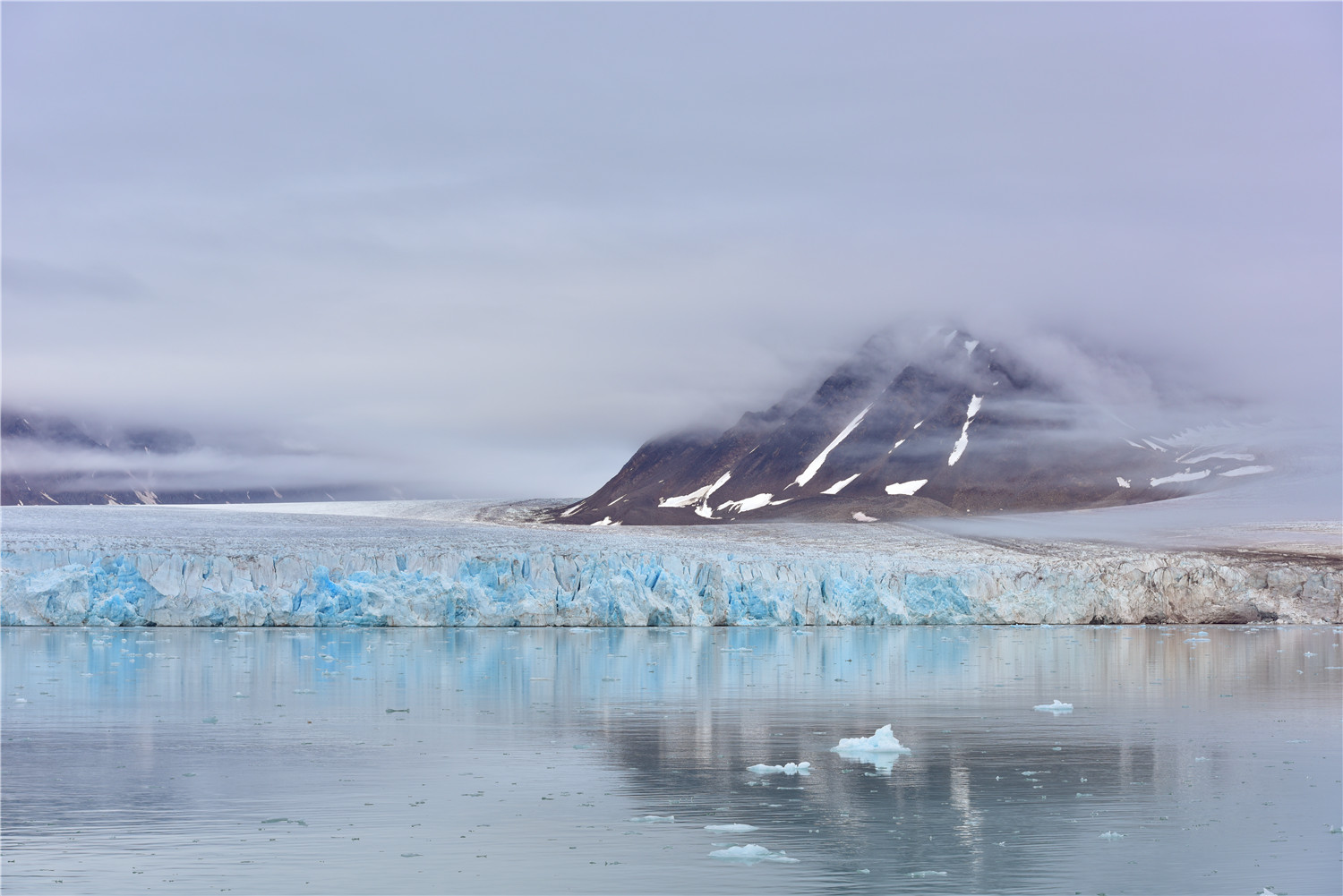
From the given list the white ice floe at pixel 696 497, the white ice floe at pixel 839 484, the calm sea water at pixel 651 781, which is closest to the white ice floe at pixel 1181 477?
the white ice floe at pixel 839 484

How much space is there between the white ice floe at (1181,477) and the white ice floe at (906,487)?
82.1 feet

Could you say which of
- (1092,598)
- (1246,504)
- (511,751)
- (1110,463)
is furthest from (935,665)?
(1110,463)

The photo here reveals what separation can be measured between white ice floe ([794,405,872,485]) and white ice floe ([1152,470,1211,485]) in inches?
1621

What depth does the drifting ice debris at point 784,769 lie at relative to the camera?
1166cm

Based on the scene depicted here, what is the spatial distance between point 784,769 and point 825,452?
144 meters

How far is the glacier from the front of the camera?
35.4 metres

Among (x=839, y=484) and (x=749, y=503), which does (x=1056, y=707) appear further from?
(x=839, y=484)

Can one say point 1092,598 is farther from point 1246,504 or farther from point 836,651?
point 1246,504

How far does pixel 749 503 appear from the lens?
145m

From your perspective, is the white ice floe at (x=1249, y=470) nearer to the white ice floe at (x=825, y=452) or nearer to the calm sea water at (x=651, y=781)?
the white ice floe at (x=825, y=452)

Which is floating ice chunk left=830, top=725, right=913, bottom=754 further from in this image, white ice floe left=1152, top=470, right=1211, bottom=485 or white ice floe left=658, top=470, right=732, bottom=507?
white ice floe left=658, top=470, right=732, bottom=507

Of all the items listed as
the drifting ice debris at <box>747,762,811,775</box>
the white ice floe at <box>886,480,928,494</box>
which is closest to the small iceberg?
the drifting ice debris at <box>747,762,811,775</box>

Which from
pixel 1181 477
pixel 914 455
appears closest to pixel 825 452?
pixel 914 455

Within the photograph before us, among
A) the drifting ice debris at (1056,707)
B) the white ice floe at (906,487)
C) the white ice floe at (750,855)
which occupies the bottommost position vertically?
the drifting ice debris at (1056,707)
